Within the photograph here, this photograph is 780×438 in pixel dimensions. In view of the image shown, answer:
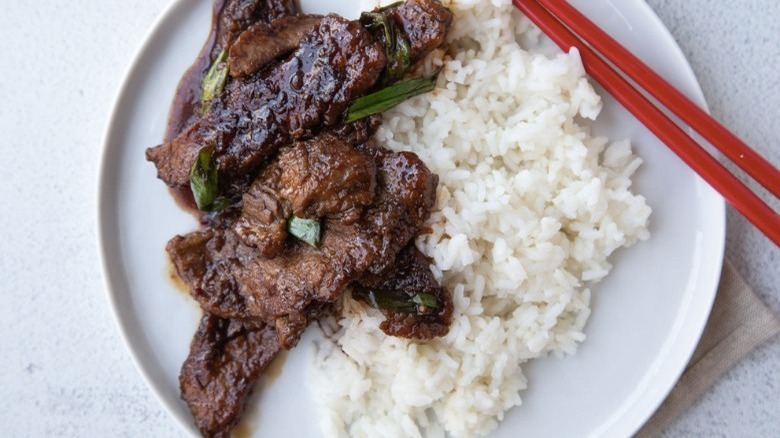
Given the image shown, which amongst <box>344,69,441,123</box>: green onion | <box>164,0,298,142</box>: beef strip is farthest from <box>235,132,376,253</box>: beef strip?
<box>164,0,298,142</box>: beef strip

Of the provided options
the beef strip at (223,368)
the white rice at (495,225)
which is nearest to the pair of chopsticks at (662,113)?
the white rice at (495,225)

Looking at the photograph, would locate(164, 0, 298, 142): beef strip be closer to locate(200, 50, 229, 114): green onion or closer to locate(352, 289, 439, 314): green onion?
locate(200, 50, 229, 114): green onion

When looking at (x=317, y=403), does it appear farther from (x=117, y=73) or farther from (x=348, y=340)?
(x=117, y=73)

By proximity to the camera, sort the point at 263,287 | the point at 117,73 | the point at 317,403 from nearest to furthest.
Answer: the point at 263,287 → the point at 317,403 → the point at 117,73

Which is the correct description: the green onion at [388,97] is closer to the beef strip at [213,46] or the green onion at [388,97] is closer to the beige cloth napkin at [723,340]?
the beef strip at [213,46]

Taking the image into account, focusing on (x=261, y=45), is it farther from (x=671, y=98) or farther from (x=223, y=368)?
(x=671, y=98)

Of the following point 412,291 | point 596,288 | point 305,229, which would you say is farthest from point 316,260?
point 596,288

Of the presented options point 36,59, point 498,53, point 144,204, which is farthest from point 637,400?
point 36,59
